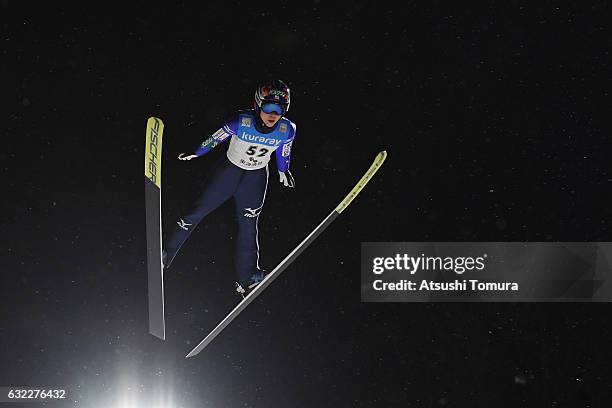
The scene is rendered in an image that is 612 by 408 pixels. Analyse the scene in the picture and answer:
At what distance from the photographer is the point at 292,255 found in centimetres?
347

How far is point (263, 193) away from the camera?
11.4ft

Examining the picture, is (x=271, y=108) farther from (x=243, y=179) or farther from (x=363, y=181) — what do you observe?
(x=363, y=181)

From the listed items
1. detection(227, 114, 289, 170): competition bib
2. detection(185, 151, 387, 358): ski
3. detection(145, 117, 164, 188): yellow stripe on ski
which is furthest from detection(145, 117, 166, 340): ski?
detection(227, 114, 289, 170): competition bib

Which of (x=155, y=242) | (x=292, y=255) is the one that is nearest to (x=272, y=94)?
(x=292, y=255)

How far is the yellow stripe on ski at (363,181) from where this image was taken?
3488mm

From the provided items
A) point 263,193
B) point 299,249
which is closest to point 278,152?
point 263,193

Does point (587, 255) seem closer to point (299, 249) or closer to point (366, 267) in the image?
point (366, 267)

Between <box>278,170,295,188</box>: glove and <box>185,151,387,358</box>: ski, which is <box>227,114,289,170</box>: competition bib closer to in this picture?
<box>278,170,295,188</box>: glove

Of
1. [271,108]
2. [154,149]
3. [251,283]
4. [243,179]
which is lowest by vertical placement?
[251,283]

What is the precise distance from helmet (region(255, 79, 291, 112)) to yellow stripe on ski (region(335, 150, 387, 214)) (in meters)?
0.54

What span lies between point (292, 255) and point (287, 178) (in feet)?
1.32

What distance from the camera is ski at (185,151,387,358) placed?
3.44 m

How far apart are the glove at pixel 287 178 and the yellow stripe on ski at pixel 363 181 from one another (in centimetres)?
27

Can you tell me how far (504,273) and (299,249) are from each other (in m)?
1.11
